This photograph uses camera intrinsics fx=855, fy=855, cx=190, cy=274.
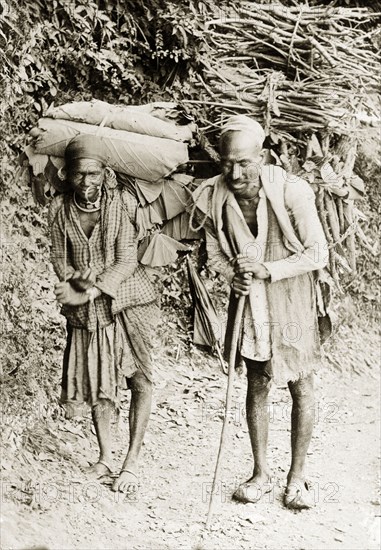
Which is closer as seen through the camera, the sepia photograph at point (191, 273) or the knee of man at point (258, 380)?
the sepia photograph at point (191, 273)

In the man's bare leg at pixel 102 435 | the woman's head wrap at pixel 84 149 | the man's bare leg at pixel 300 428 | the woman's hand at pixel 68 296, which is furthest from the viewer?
the man's bare leg at pixel 300 428

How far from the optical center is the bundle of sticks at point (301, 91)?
509cm

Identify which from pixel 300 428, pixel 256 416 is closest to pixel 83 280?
pixel 256 416

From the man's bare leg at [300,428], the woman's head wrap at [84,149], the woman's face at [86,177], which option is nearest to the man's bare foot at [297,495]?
the man's bare leg at [300,428]

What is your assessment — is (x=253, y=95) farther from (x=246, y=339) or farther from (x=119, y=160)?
(x=246, y=339)

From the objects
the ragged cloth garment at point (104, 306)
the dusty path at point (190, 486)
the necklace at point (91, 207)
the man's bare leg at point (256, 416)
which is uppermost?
the necklace at point (91, 207)

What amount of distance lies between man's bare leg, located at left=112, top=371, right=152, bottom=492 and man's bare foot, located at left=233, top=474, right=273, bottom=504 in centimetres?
63

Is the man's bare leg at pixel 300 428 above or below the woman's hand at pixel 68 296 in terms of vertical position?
below

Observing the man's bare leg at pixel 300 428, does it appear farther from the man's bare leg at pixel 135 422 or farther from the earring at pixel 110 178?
the earring at pixel 110 178

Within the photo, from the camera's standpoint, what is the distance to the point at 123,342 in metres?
4.86

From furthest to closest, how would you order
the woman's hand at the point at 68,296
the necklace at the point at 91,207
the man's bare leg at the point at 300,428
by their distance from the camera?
the man's bare leg at the point at 300,428 → the necklace at the point at 91,207 → the woman's hand at the point at 68,296

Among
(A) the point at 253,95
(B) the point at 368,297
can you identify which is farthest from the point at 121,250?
(B) the point at 368,297

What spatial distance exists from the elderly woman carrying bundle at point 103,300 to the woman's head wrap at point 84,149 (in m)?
0.06

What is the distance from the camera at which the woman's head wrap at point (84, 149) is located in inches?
176
